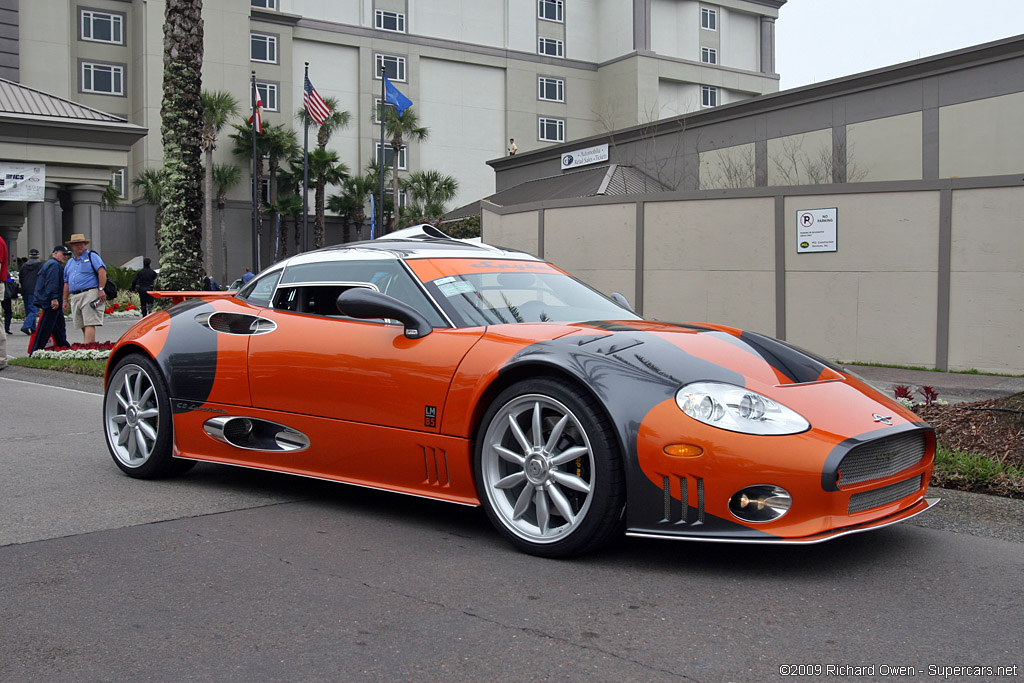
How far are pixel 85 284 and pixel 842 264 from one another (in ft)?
35.5

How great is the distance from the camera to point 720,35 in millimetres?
67875

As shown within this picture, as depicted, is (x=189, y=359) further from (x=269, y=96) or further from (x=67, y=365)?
(x=269, y=96)

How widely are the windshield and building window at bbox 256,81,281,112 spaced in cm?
5422

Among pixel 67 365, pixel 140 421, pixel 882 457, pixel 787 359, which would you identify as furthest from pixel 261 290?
pixel 67 365

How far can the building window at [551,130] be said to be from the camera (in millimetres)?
66000

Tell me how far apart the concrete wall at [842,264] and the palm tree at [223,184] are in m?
41.2

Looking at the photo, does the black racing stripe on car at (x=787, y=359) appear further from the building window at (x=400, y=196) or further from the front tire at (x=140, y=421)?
the building window at (x=400, y=196)

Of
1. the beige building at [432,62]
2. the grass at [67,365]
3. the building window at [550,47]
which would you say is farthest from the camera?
the building window at [550,47]

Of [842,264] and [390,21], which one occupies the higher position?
[390,21]

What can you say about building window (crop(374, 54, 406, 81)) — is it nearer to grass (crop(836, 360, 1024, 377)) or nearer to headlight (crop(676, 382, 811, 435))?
grass (crop(836, 360, 1024, 377))

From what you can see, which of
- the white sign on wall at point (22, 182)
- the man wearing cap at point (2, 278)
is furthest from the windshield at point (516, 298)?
the white sign on wall at point (22, 182)

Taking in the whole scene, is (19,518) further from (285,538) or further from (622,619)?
(622,619)

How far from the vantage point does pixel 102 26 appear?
2074 inches

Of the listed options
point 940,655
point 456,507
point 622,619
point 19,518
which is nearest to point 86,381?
point 19,518
